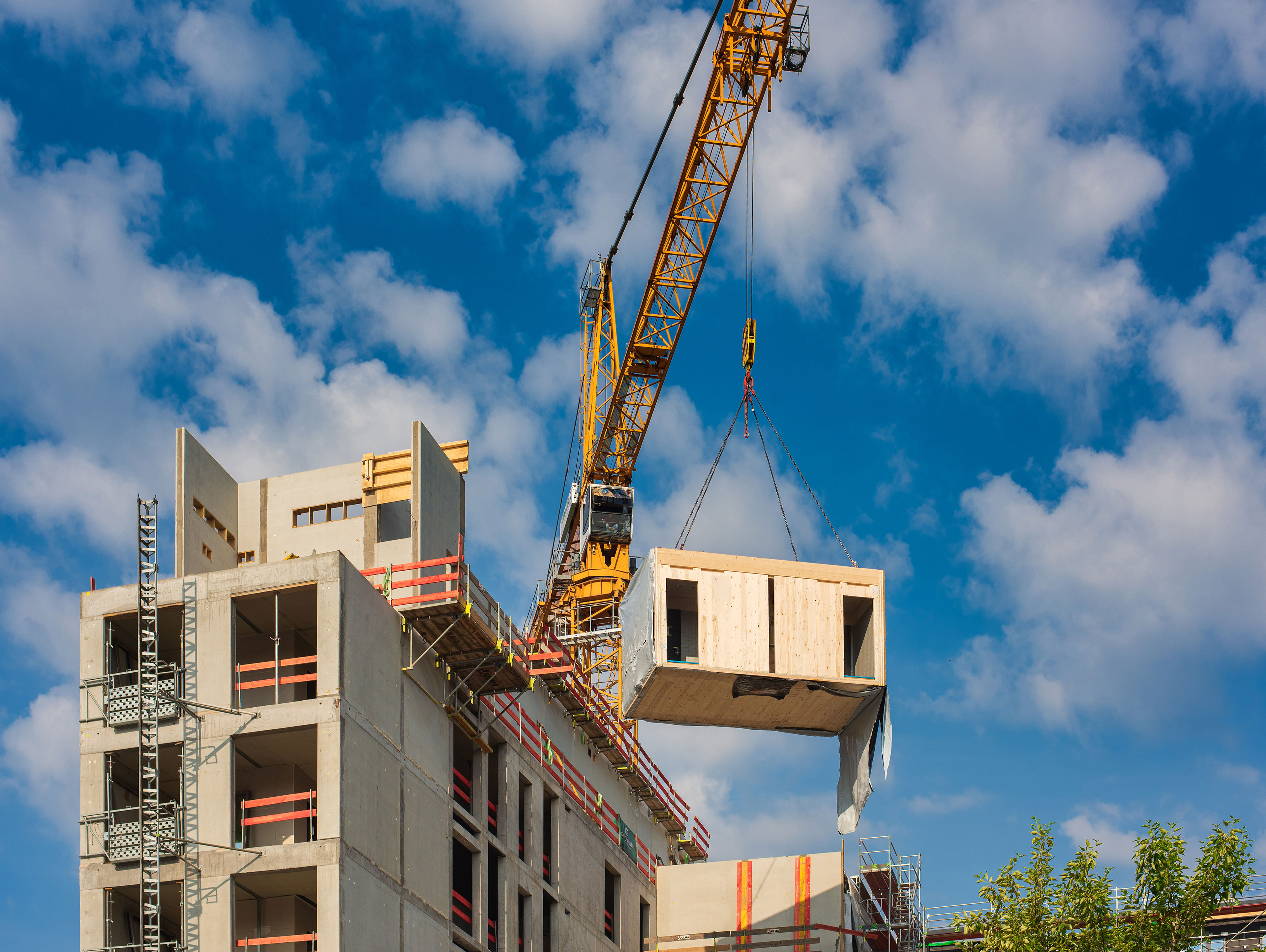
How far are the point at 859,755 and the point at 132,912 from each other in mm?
16262

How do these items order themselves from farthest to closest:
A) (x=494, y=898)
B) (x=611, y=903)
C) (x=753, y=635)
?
(x=611, y=903)
(x=494, y=898)
(x=753, y=635)

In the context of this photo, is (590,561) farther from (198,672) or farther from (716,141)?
(198,672)

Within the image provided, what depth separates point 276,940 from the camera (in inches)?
1330

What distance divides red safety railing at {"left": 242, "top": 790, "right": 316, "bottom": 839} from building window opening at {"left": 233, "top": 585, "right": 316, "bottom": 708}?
6.72 feet

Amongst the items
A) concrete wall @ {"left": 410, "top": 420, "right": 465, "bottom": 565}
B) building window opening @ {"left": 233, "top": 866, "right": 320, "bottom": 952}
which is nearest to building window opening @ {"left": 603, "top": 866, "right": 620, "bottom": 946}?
concrete wall @ {"left": 410, "top": 420, "right": 465, "bottom": 565}

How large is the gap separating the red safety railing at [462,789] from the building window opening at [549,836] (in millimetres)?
4285

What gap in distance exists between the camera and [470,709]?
40.8 m

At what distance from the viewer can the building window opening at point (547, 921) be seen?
4375 centimetres

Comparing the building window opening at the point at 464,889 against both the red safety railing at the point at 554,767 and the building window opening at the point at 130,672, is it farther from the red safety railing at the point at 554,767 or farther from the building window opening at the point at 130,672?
the building window opening at the point at 130,672

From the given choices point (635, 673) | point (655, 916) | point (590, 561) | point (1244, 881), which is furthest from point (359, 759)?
point (590, 561)

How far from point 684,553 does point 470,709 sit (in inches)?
486

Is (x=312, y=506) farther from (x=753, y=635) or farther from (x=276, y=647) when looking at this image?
(x=753, y=635)

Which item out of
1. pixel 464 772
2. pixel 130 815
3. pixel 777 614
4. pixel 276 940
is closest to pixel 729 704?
pixel 777 614

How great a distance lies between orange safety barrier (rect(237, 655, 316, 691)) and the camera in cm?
3497
